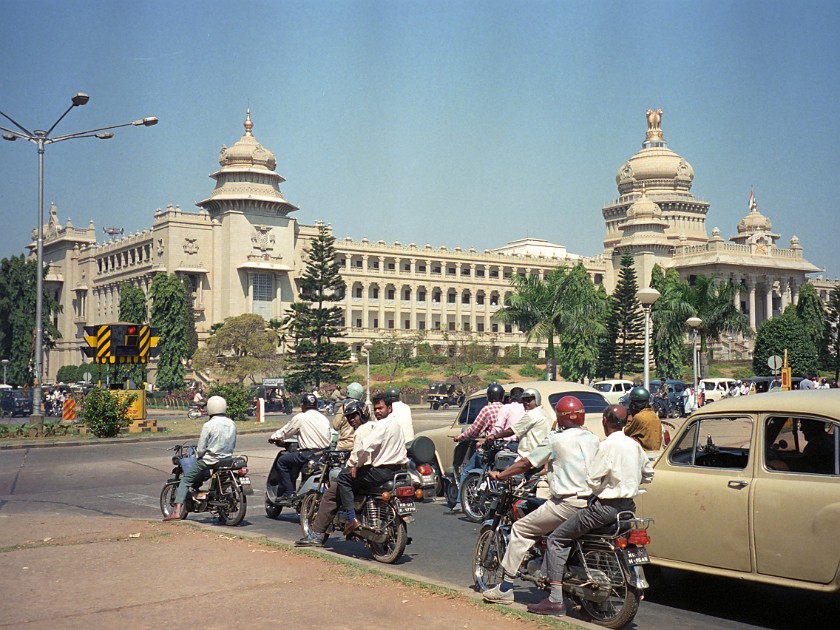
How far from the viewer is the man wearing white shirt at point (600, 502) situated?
616 cm

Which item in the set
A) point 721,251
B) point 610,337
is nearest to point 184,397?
point 610,337

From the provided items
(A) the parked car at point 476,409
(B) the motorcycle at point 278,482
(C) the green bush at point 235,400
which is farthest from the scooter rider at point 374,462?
(C) the green bush at point 235,400

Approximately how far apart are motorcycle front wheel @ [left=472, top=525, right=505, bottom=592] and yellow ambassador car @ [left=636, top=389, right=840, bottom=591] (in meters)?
1.20

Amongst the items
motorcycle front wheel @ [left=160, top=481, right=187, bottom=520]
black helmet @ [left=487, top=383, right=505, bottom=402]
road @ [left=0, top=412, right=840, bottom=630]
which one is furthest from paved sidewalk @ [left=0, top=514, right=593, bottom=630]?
black helmet @ [left=487, top=383, right=505, bottom=402]

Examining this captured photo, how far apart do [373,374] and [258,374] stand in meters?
7.77

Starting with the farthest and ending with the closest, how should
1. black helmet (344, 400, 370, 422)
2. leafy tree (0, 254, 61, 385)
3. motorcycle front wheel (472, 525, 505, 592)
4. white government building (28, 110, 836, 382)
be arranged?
1. white government building (28, 110, 836, 382)
2. leafy tree (0, 254, 61, 385)
3. black helmet (344, 400, 370, 422)
4. motorcycle front wheel (472, 525, 505, 592)

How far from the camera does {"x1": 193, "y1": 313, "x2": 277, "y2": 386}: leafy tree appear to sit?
2089 inches

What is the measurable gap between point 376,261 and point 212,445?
252 feet

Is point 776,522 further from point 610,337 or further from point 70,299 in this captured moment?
point 70,299

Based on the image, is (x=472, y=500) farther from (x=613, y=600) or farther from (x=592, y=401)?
(x=613, y=600)

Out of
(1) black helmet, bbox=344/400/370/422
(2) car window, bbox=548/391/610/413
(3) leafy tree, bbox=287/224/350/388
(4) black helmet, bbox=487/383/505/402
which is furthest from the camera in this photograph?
(3) leafy tree, bbox=287/224/350/388

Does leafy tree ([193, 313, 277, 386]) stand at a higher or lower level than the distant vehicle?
higher

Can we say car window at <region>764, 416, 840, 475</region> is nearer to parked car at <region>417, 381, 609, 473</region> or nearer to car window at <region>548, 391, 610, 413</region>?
parked car at <region>417, 381, 609, 473</region>

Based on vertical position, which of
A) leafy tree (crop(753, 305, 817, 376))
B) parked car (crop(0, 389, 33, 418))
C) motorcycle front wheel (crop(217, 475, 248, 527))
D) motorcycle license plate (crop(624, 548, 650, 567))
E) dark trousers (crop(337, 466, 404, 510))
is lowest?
parked car (crop(0, 389, 33, 418))
